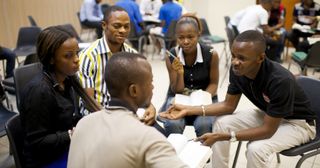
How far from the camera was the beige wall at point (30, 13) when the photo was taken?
6334 millimetres

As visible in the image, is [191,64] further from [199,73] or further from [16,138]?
[16,138]

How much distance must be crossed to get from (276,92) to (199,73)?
77 centimetres

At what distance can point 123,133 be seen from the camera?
907 mm

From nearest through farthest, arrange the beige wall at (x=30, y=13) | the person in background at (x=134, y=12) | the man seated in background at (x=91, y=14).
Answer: the person in background at (x=134, y=12) < the man seated in background at (x=91, y=14) < the beige wall at (x=30, y=13)

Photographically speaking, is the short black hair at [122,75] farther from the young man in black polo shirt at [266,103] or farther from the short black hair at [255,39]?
the short black hair at [255,39]

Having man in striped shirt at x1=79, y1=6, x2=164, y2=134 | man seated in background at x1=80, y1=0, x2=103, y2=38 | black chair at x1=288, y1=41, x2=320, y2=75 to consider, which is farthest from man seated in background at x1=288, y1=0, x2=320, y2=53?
man in striped shirt at x1=79, y1=6, x2=164, y2=134

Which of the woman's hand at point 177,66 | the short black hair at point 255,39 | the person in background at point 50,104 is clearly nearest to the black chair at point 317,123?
the short black hair at point 255,39

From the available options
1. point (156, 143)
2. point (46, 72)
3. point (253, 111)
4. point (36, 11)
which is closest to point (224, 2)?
point (36, 11)

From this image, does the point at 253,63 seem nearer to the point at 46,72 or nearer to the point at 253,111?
the point at 253,111

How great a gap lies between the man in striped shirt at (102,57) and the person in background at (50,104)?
270 millimetres

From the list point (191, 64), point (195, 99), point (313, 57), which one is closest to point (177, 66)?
point (191, 64)

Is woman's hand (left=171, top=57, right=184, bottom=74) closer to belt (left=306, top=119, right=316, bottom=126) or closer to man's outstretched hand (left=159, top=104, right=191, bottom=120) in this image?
man's outstretched hand (left=159, top=104, right=191, bottom=120)

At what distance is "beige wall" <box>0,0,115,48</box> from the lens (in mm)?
Result: 6334

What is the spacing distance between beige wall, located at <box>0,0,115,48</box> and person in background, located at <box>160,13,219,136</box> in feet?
17.3
